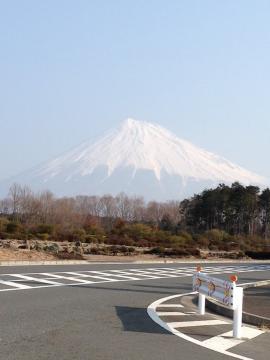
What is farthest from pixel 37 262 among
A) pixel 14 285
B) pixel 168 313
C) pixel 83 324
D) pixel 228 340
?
pixel 228 340

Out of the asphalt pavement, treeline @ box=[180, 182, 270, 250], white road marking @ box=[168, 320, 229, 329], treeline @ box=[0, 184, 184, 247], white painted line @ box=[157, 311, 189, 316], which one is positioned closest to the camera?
the asphalt pavement

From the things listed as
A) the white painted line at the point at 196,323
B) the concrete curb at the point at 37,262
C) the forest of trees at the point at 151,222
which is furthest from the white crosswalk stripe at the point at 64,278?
the forest of trees at the point at 151,222

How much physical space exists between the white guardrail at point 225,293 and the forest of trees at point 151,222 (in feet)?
130

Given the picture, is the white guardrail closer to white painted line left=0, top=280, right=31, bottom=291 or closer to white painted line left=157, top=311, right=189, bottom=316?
white painted line left=157, top=311, right=189, bottom=316

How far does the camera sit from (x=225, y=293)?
10469 millimetres

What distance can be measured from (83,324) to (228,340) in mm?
2619

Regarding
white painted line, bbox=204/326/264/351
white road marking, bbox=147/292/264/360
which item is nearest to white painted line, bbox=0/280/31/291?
white road marking, bbox=147/292/264/360

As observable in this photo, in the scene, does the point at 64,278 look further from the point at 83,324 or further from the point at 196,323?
the point at 83,324

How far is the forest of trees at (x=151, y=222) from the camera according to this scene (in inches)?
2523

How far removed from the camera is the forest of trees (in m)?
64.1

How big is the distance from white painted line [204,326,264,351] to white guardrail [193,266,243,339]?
7.3 inches

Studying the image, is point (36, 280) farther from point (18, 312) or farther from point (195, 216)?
point (195, 216)

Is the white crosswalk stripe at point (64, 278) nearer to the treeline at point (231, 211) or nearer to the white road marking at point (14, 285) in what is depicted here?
the white road marking at point (14, 285)

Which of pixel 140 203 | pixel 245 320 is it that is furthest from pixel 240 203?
pixel 245 320
